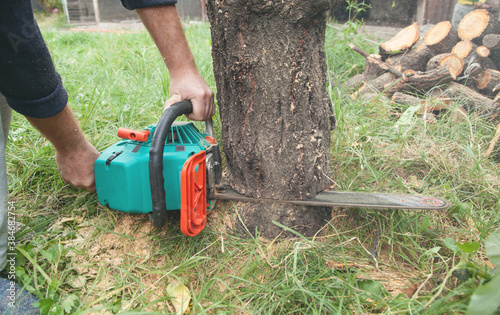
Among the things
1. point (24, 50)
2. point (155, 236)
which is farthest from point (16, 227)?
point (24, 50)

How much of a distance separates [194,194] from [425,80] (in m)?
2.31

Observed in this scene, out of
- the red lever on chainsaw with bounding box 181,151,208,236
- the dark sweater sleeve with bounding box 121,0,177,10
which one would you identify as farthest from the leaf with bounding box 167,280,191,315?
the dark sweater sleeve with bounding box 121,0,177,10

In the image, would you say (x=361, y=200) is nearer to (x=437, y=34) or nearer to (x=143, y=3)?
(x=143, y=3)

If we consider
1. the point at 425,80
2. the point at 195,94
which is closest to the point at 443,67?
the point at 425,80

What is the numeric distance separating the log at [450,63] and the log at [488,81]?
0.60ft

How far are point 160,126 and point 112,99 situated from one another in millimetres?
1476

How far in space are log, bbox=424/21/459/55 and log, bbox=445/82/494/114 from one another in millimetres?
561

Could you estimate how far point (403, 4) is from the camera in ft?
14.9

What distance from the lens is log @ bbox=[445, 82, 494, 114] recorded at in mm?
2461

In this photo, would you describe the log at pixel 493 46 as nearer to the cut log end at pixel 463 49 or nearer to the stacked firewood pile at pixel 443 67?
the stacked firewood pile at pixel 443 67

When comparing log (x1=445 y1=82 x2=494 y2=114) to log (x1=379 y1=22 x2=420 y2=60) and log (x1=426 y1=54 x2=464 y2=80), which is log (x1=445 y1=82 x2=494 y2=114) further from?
log (x1=379 y1=22 x2=420 y2=60)

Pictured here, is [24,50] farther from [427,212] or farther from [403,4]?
[403,4]

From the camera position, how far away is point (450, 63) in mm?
2857

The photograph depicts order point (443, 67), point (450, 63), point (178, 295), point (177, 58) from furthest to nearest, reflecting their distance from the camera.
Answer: point (450, 63)
point (443, 67)
point (177, 58)
point (178, 295)
